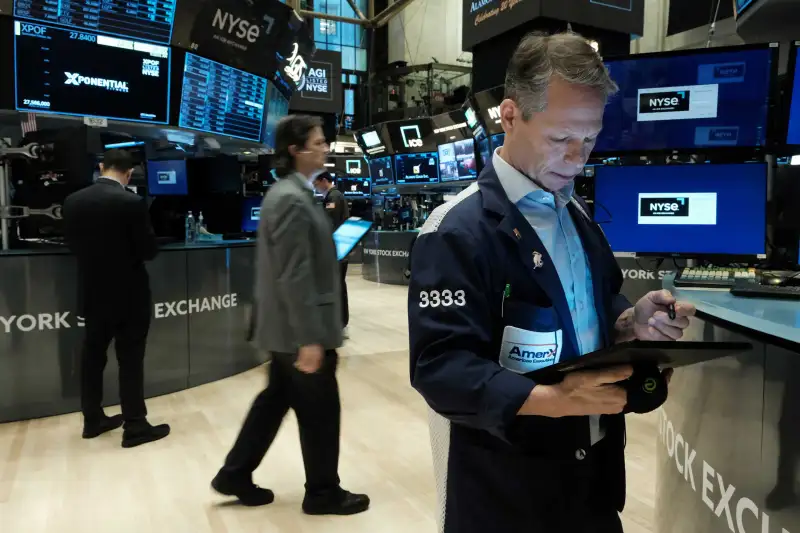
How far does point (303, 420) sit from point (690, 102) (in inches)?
90.2

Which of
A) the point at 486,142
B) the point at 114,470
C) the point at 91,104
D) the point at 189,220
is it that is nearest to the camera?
the point at 114,470

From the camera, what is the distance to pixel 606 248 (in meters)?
1.33

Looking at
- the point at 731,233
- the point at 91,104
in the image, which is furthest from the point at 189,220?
the point at 731,233

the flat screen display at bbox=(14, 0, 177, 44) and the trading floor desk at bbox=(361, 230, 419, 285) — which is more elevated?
the flat screen display at bbox=(14, 0, 177, 44)

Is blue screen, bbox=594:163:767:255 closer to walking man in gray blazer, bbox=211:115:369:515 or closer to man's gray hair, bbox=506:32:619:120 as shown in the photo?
walking man in gray blazer, bbox=211:115:369:515

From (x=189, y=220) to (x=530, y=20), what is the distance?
3769 mm

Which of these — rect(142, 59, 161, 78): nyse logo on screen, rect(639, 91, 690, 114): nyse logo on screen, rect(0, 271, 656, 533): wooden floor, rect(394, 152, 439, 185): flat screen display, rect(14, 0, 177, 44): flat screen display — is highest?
rect(14, 0, 177, 44): flat screen display

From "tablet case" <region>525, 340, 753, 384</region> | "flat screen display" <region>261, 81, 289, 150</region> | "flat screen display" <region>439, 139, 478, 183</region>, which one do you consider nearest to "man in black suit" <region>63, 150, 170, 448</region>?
"flat screen display" <region>261, 81, 289, 150</region>

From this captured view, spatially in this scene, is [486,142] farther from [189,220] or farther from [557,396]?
[557,396]

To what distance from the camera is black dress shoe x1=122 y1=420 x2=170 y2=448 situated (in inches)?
146

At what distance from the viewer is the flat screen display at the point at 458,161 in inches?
405

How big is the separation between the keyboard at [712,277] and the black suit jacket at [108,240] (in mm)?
→ 3018

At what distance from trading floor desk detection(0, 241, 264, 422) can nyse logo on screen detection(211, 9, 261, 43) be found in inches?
72.0

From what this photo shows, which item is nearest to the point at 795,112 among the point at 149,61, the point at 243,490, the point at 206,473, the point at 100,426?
the point at 243,490
